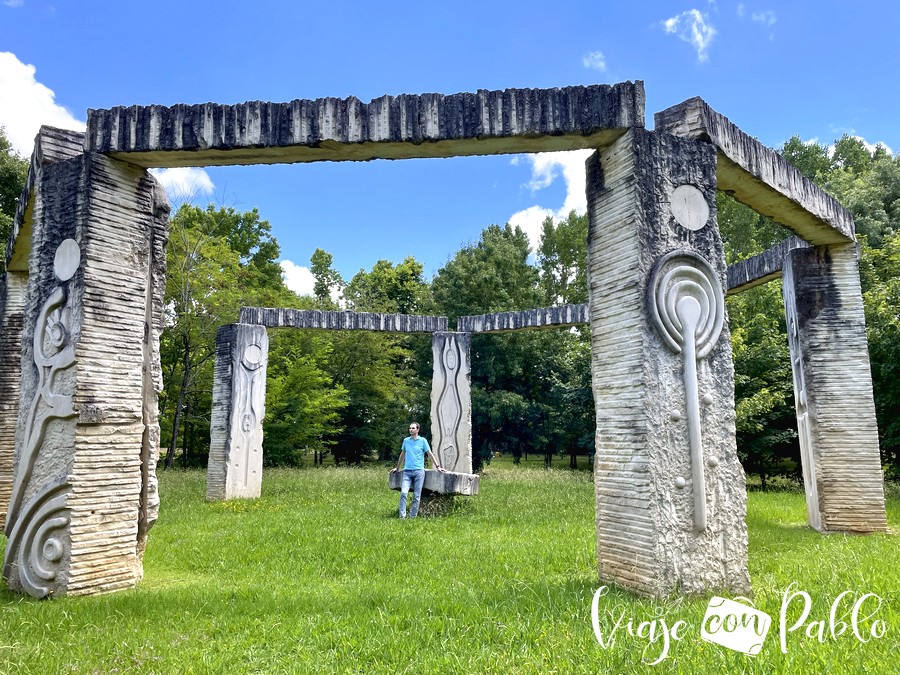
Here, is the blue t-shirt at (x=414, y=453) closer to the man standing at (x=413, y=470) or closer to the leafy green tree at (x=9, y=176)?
the man standing at (x=413, y=470)

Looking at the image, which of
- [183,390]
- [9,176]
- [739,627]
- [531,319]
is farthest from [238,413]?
[9,176]

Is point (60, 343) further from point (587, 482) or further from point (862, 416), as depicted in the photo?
point (587, 482)

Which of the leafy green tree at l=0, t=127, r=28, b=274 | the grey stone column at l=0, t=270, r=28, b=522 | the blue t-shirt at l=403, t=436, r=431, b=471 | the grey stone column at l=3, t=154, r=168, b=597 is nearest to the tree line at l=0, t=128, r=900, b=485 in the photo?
the leafy green tree at l=0, t=127, r=28, b=274

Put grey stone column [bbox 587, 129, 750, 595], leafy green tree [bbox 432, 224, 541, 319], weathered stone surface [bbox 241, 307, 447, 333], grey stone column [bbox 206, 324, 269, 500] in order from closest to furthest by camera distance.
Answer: grey stone column [bbox 587, 129, 750, 595] < grey stone column [bbox 206, 324, 269, 500] < weathered stone surface [bbox 241, 307, 447, 333] < leafy green tree [bbox 432, 224, 541, 319]

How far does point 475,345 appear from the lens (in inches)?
950

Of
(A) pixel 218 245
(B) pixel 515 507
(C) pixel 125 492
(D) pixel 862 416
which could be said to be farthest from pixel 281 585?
(A) pixel 218 245

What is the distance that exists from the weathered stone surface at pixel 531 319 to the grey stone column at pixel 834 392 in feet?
16.7

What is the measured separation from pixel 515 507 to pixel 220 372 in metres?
6.57

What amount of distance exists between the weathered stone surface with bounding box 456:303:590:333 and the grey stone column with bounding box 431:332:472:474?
0.42 m

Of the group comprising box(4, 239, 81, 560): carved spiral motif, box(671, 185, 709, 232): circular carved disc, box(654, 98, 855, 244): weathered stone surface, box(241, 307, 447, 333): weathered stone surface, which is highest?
box(654, 98, 855, 244): weathered stone surface

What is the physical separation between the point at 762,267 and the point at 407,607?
24.5ft

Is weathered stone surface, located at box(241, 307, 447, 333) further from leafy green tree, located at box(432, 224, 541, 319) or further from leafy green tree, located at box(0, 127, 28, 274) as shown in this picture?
leafy green tree, located at box(0, 127, 28, 274)

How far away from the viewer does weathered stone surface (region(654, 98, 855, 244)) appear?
5.21 metres

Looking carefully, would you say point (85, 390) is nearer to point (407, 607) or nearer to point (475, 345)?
point (407, 607)
